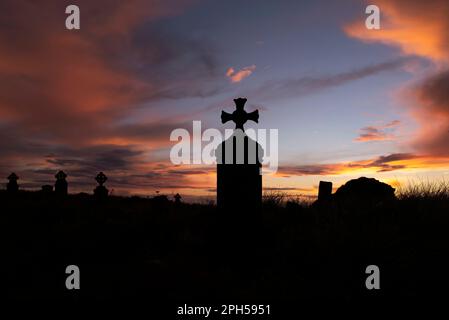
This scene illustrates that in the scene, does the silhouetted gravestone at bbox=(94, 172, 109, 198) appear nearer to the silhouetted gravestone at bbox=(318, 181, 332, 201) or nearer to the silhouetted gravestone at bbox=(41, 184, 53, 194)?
the silhouetted gravestone at bbox=(41, 184, 53, 194)

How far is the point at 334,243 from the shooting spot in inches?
256

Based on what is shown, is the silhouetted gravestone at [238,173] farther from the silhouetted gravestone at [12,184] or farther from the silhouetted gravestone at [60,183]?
the silhouetted gravestone at [12,184]

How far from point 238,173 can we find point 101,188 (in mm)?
10981

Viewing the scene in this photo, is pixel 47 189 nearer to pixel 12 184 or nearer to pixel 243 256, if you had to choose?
pixel 12 184

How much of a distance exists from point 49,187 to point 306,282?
58.6 ft

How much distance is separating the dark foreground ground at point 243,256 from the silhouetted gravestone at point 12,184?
35.3ft

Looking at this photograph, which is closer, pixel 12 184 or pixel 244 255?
pixel 244 255

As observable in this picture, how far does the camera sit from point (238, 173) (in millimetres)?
7406

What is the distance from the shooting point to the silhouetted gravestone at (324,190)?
39.4 feet

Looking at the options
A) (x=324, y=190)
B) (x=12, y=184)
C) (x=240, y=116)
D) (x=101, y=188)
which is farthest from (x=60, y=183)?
(x=240, y=116)

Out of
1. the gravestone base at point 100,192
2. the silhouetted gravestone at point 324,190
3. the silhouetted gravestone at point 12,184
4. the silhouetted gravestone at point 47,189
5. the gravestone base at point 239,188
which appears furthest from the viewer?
the silhouetted gravestone at point 47,189

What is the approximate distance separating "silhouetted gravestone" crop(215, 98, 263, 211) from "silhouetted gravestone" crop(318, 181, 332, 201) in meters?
5.03

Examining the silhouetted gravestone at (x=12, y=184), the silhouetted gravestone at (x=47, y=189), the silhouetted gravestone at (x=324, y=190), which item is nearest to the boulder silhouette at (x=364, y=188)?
the silhouetted gravestone at (x=324, y=190)
